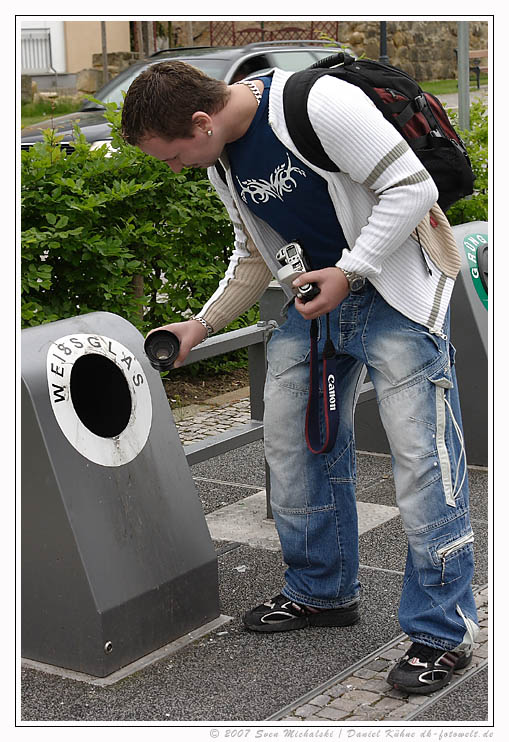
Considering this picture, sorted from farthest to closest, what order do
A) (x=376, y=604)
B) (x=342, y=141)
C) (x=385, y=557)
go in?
(x=385, y=557), (x=376, y=604), (x=342, y=141)

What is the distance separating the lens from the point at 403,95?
2.83 metres

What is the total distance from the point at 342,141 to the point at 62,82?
2346 cm

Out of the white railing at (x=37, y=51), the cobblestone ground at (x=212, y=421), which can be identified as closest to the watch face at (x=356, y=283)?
the cobblestone ground at (x=212, y=421)

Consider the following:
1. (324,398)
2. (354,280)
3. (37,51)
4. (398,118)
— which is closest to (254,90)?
(398,118)

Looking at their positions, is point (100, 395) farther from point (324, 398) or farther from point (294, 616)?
point (294, 616)

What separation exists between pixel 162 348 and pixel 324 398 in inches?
19.9

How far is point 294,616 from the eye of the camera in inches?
133

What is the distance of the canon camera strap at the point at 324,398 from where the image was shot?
307 centimetres

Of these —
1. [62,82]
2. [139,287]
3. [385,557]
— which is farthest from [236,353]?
[62,82]

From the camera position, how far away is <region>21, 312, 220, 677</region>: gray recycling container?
2994 millimetres

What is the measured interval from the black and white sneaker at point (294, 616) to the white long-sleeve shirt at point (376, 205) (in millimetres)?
998

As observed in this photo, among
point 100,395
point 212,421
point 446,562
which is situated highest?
point 100,395

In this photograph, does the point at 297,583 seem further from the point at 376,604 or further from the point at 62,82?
the point at 62,82

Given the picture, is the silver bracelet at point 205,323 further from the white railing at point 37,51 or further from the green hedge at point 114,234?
the white railing at point 37,51
